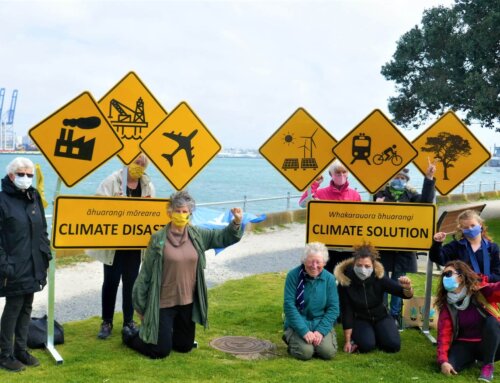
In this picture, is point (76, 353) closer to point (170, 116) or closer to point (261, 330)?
point (261, 330)

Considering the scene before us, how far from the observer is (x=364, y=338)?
20.9 ft

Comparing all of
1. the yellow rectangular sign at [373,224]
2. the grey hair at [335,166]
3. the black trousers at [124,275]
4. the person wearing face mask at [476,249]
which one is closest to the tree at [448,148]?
the yellow rectangular sign at [373,224]

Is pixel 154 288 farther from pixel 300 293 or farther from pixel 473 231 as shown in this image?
pixel 473 231

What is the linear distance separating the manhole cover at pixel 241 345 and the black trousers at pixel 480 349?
1.95m

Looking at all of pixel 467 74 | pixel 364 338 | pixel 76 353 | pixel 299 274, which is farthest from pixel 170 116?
pixel 467 74

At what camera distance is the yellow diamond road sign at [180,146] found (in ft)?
21.1

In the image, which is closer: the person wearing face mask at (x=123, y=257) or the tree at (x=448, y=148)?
the person wearing face mask at (x=123, y=257)

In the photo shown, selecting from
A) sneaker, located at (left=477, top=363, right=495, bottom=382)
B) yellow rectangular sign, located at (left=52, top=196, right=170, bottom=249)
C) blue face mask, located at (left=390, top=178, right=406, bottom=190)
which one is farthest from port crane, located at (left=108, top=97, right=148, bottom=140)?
sneaker, located at (left=477, top=363, right=495, bottom=382)

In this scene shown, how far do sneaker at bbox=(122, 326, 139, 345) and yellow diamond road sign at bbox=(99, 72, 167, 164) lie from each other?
1.86 metres

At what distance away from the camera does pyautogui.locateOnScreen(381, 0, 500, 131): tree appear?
18214 millimetres

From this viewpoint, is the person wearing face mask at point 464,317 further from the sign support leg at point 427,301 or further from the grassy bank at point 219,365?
the sign support leg at point 427,301

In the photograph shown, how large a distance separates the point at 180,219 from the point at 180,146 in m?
0.96

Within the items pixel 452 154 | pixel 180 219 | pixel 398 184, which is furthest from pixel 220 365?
pixel 452 154

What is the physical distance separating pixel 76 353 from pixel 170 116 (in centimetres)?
272
